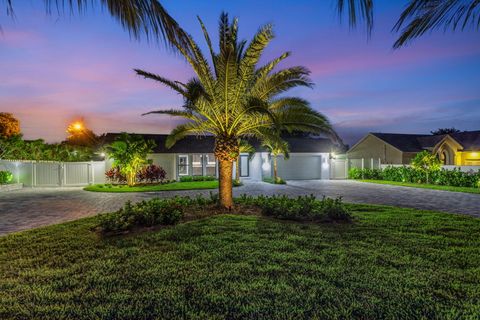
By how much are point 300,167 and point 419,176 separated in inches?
371

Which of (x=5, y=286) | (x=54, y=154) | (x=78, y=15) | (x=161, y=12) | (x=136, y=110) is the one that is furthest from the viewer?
(x=54, y=154)

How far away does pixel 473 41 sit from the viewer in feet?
11.7

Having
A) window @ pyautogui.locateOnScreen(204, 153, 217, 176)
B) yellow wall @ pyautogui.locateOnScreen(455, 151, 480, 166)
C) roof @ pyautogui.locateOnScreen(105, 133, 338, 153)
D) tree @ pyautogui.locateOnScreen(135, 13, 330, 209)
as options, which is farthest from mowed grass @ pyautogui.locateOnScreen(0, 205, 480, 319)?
yellow wall @ pyautogui.locateOnScreen(455, 151, 480, 166)

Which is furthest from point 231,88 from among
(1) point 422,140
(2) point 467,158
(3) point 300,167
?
(2) point 467,158

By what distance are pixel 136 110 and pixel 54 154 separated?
7777 millimetres

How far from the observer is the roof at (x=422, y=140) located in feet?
104

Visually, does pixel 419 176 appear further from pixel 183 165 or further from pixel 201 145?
pixel 183 165

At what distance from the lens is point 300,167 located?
27.7 metres

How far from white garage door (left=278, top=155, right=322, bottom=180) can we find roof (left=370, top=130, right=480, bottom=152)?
9.57 m

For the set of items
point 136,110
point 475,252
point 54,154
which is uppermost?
point 136,110

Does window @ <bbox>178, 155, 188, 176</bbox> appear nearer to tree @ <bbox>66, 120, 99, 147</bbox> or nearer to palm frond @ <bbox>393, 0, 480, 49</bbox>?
tree @ <bbox>66, 120, 99, 147</bbox>

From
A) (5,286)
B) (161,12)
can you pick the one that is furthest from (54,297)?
(161,12)

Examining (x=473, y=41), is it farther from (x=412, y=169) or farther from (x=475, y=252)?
(x=412, y=169)

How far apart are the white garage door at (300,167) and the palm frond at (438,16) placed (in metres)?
23.5
